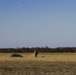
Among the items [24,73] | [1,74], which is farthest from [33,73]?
[1,74]

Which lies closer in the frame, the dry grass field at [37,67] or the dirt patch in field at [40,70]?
the dirt patch in field at [40,70]

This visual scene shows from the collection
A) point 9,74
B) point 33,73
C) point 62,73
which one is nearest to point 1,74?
point 9,74

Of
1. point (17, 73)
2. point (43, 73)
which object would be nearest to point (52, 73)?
point (43, 73)

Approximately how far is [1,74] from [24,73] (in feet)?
5.88

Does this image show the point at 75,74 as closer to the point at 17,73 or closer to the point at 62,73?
the point at 62,73

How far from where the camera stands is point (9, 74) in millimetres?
24609

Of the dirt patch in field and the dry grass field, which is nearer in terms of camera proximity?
the dirt patch in field

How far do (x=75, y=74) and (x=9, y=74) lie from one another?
4585 mm

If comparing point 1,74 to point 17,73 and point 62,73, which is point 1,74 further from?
point 62,73

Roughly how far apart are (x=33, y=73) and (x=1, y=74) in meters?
2.34

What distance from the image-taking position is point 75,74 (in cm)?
2433

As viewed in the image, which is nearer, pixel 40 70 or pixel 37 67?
pixel 40 70

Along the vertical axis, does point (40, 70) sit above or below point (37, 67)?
below

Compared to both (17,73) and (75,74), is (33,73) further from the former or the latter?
(75,74)
